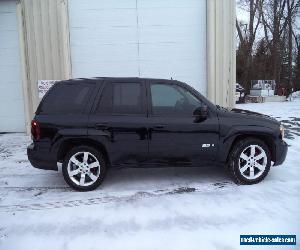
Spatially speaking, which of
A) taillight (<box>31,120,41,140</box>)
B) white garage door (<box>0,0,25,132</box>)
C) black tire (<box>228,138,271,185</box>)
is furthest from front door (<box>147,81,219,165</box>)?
white garage door (<box>0,0,25,132</box>)

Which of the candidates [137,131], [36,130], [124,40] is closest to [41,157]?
[36,130]

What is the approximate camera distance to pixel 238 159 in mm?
5461

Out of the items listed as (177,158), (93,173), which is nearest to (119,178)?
(93,173)

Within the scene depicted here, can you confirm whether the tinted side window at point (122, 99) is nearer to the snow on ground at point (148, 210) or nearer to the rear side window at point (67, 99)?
the rear side window at point (67, 99)

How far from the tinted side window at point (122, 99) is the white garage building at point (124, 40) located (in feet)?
15.8

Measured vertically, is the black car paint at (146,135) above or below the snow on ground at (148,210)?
above

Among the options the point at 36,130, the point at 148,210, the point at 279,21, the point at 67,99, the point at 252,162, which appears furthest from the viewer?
the point at 279,21

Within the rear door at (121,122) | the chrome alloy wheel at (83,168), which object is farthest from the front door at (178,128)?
the chrome alloy wheel at (83,168)

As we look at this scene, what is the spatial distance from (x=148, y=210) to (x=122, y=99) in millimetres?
1775

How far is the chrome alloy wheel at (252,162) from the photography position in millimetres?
5504

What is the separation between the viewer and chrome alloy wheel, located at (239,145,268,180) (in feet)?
18.1

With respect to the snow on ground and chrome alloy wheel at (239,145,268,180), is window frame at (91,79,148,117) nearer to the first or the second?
the snow on ground

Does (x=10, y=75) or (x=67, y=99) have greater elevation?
(x=10, y=75)

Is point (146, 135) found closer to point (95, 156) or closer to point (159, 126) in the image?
point (159, 126)
